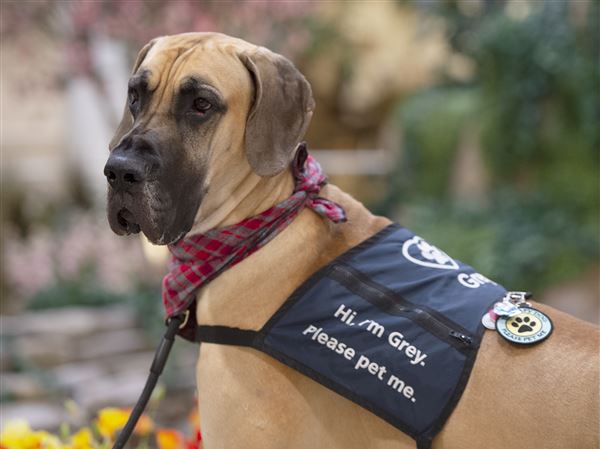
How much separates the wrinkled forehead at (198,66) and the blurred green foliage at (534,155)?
497 centimetres

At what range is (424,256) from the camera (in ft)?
7.56

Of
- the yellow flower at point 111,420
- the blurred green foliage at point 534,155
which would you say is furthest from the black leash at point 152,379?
the blurred green foliage at point 534,155

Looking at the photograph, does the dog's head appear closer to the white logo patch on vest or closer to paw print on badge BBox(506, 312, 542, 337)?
the white logo patch on vest

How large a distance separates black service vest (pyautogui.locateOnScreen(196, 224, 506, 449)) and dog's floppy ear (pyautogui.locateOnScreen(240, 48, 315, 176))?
35 centimetres

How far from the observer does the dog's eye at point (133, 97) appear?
2221 millimetres

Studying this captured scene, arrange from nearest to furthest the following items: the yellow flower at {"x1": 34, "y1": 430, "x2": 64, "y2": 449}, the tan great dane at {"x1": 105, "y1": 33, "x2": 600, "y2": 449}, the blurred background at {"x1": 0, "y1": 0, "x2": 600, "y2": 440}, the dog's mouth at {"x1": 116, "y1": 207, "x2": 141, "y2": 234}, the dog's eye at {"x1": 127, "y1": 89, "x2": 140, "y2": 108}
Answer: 1. the tan great dane at {"x1": 105, "y1": 33, "x2": 600, "y2": 449}
2. the dog's mouth at {"x1": 116, "y1": 207, "x2": 141, "y2": 234}
3. the dog's eye at {"x1": 127, "y1": 89, "x2": 140, "y2": 108}
4. the yellow flower at {"x1": 34, "y1": 430, "x2": 64, "y2": 449}
5. the blurred background at {"x1": 0, "y1": 0, "x2": 600, "y2": 440}

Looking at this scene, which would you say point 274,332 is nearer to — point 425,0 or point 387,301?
point 387,301

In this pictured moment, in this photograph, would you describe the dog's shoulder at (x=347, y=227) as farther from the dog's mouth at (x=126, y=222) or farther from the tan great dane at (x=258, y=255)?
the dog's mouth at (x=126, y=222)

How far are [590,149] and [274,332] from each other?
546cm

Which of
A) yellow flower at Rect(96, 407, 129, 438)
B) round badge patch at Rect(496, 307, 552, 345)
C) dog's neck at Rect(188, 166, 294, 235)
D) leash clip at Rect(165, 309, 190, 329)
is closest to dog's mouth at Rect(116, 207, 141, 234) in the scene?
dog's neck at Rect(188, 166, 294, 235)

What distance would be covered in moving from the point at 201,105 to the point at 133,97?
0.24m

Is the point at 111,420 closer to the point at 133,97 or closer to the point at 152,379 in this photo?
the point at 152,379

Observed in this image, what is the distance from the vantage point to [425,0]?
10789 millimetres

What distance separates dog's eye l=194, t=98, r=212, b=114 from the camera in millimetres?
2137
